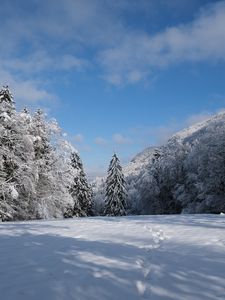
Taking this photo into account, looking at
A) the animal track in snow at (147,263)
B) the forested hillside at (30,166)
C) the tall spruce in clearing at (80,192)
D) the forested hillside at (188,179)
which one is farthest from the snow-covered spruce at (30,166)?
the forested hillside at (188,179)

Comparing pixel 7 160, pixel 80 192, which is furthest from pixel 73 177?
pixel 80 192

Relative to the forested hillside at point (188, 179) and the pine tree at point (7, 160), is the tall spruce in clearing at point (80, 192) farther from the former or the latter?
the pine tree at point (7, 160)

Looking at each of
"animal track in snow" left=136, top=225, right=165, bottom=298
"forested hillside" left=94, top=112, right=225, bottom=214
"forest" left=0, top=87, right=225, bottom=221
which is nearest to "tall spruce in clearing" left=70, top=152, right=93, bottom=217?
"forest" left=0, top=87, right=225, bottom=221

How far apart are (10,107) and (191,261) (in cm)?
2320

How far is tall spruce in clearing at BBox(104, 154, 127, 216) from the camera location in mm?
53469

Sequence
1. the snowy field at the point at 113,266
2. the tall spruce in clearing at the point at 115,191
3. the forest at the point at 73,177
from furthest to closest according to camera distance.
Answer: the tall spruce in clearing at the point at 115,191 < the forest at the point at 73,177 < the snowy field at the point at 113,266

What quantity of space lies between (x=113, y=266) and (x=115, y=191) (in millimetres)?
46617

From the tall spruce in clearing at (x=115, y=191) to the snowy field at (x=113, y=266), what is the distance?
42.1m

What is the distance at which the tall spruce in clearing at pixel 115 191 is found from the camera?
53.5m

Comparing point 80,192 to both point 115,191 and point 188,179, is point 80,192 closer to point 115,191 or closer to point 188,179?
point 115,191

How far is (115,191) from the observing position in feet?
177

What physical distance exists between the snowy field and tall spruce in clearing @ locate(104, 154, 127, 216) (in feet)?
138

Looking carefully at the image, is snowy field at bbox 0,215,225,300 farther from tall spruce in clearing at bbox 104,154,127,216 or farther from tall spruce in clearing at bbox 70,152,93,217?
tall spruce in clearing at bbox 104,154,127,216

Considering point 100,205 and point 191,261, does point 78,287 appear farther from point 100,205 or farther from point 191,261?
point 100,205
